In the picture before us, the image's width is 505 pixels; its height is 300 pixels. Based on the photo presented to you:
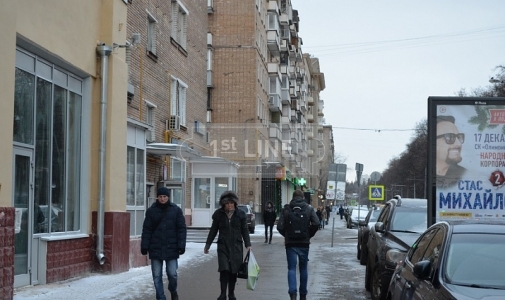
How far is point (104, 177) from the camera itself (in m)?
16.0

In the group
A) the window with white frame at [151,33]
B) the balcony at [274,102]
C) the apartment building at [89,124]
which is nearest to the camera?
the apartment building at [89,124]

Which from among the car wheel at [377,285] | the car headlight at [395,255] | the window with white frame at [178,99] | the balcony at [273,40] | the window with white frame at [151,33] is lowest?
the car wheel at [377,285]

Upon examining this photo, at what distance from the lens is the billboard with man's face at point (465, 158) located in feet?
41.7

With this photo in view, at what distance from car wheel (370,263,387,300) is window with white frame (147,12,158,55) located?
14258mm

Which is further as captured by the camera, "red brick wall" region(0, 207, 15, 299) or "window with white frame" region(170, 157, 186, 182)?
"window with white frame" region(170, 157, 186, 182)

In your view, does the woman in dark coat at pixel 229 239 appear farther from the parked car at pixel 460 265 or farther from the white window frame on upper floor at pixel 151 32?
the white window frame on upper floor at pixel 151 32

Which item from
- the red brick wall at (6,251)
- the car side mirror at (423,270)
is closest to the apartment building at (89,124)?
the red brick wall at (6,251)

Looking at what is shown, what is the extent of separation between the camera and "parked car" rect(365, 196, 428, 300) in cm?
1183

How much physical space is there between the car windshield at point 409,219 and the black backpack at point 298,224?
2313mm

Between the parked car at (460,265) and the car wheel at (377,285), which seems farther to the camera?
the car wheel at (377,285)

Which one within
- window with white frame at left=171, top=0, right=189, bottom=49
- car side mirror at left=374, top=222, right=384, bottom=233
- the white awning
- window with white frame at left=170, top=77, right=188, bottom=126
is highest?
window with white frame at left=171, top=0, right=189, bottom=49

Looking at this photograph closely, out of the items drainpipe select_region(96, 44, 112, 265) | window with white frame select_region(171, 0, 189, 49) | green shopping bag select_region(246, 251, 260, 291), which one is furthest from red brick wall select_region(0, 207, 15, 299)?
window with white frame select_region(171, 0, 189, 49)

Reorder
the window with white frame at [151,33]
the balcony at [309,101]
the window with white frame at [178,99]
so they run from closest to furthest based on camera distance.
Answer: the window with white frame at [151,33], the window with white frame at [178,99], the balcony at [309,101]

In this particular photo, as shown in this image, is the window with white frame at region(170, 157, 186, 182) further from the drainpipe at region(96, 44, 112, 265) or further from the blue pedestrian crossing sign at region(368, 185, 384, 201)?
the drainpipe at region(96, 44, 112, 265)
